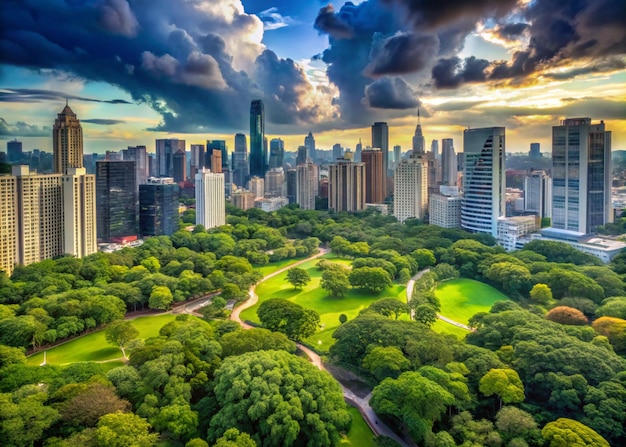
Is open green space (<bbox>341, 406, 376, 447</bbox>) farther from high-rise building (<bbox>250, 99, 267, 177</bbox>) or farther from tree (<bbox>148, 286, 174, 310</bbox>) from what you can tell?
high-rise building (<bbox>250, 99, 267, 177</bbox>)

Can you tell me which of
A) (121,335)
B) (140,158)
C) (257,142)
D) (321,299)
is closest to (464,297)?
(321,299)

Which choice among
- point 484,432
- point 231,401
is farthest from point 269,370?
point 484,432

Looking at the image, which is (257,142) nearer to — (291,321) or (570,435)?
(291,321)

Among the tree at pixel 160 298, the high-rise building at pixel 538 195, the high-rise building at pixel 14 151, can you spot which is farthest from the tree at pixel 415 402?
the high-rise building at pixel 538 195

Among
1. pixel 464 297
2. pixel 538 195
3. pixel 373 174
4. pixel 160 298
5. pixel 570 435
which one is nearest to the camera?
pixel 570 435

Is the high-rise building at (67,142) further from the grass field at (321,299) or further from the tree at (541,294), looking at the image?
the tree at (541,294)

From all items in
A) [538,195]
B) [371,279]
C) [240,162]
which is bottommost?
[371,279]
